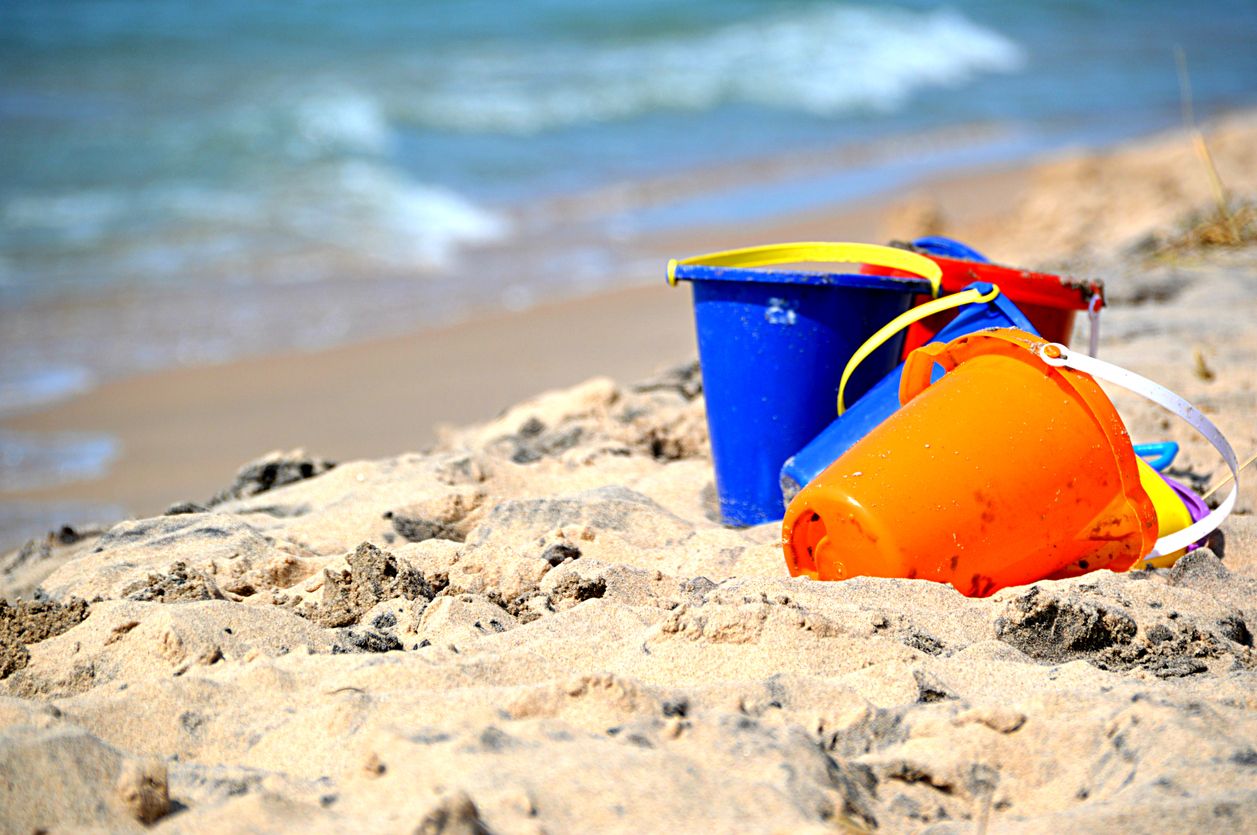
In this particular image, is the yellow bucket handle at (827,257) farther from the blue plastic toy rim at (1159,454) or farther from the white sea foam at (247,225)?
the white sea foam at (247,225)

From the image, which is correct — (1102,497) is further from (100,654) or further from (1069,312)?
(100,654)

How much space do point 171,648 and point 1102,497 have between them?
1.67m

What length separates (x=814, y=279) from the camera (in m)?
2.32

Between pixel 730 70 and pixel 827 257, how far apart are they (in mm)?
12149

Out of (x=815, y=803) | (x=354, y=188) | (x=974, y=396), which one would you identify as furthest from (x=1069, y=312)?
(x=354, y=188)

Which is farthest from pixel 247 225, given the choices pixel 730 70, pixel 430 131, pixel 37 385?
pixel 730 70

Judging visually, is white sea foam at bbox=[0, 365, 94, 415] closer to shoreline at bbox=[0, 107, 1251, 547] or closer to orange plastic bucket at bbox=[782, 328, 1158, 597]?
shoreline at bbox=[0, 107, 1251, 547]

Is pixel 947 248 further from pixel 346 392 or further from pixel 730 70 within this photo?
pixel 730 70

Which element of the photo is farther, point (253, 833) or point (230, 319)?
point (230, 319)

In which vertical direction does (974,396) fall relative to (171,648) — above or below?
above

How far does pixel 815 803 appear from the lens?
1.37m

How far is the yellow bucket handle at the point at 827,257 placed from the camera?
240cm

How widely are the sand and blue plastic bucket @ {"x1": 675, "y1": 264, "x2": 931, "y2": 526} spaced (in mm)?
157

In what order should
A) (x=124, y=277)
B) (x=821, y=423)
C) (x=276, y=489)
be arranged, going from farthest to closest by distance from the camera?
(x=124, y=277) → (x=276, y=489) → (x=821, y=423)
